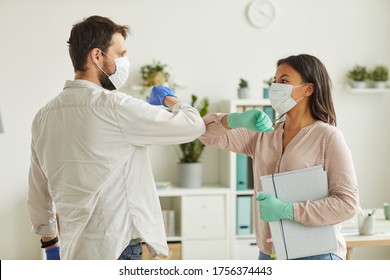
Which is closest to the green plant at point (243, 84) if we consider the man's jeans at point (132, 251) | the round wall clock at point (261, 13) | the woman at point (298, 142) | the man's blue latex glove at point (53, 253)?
the round wall clock at point (261, 13)

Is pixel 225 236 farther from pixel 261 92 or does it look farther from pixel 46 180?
pixel 46 180

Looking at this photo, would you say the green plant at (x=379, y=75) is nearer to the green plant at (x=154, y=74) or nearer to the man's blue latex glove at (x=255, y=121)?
the green plant at (x=154, y=74)

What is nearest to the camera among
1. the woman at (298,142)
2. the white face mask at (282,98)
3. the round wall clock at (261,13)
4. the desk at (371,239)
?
the woman at (298,142)

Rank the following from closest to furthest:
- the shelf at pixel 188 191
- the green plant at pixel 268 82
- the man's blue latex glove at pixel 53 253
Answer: the man's blue latex glove at pixel 53 253 < the shelf at pixel 188 191 < the green plant at pixel 268 82

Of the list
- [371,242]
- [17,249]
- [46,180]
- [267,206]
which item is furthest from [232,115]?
[17,249]

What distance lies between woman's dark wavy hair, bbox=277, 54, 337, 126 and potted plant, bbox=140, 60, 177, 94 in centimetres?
210

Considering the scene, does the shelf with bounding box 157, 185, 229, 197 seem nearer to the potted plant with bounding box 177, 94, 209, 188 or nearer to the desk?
the potted plant with bounding box 177, 94, 209, 188

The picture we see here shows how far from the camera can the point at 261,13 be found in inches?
163

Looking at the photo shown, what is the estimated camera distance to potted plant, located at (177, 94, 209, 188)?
3.89m

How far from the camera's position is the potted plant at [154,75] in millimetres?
3859

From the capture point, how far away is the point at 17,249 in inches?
155

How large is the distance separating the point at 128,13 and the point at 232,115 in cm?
244

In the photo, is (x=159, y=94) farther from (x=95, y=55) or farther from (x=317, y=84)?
(x=317, y=84)
